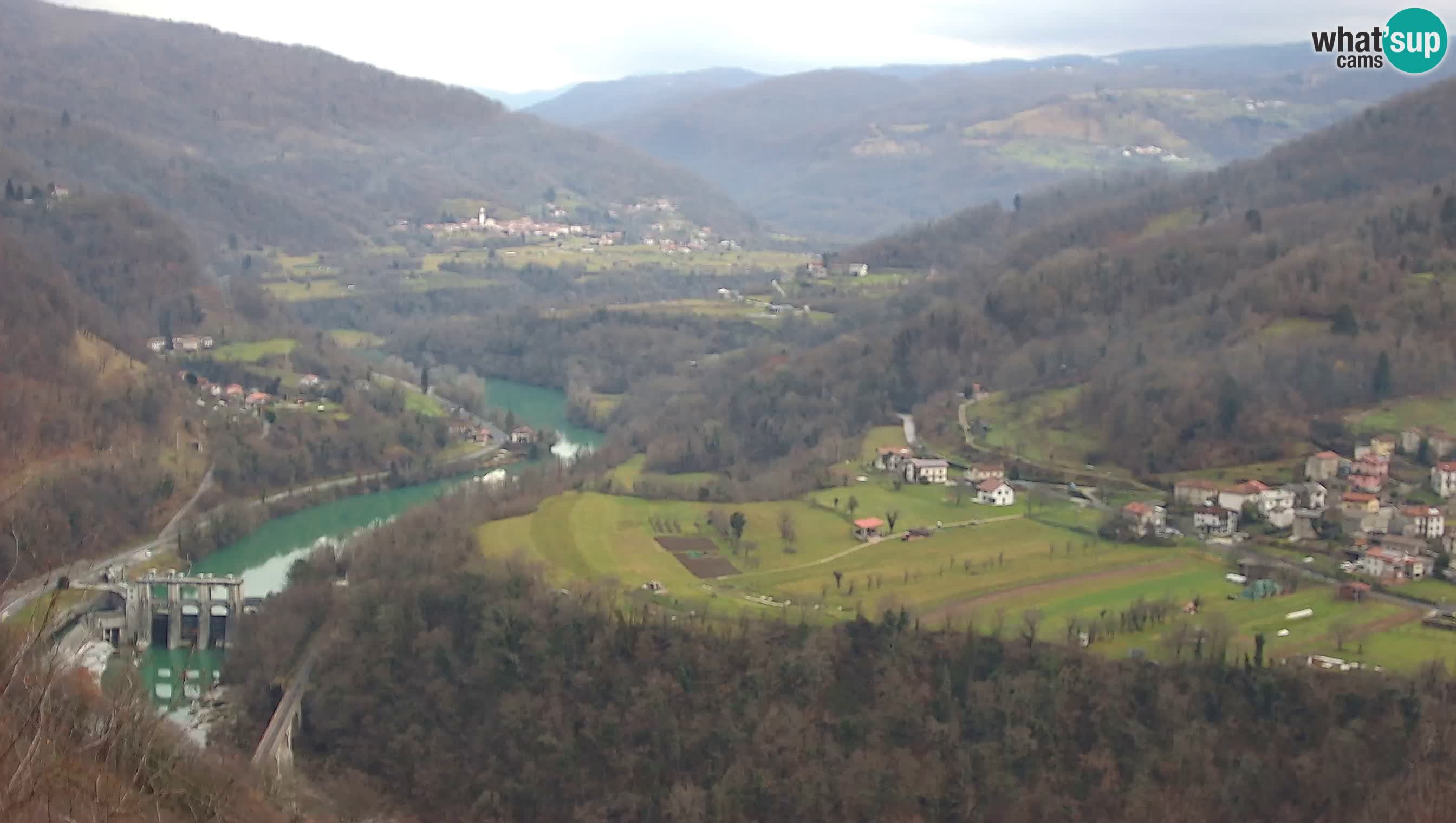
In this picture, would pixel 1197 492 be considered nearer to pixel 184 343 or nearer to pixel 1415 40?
pixel 1415 40

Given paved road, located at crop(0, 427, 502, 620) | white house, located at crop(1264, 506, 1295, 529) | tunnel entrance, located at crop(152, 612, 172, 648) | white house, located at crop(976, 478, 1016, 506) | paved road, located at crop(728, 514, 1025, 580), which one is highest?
white house, located at crop(1264, 506, 1295, 529)

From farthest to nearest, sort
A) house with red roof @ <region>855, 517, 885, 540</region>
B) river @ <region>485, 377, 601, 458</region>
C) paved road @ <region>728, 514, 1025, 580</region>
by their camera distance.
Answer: river @ <region>485, 377, 601, 458</region>, house with red roof @ <region>855, 517, 885, 540</region>, paved road @ <region>728, 514, 1025, 580</region>

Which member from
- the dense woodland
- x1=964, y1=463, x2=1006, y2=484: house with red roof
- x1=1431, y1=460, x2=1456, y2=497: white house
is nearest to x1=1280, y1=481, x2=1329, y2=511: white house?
x1=1431, y1=460, x2=1456, y2=497: white house

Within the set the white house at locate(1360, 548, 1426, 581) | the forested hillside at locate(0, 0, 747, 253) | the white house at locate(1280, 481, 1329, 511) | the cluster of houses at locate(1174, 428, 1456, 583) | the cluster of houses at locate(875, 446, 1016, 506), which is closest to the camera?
the white house at locate(1360, 548, 1426, 581)

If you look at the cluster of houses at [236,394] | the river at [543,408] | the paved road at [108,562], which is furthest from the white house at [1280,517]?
the cluster of houses at [236,394]

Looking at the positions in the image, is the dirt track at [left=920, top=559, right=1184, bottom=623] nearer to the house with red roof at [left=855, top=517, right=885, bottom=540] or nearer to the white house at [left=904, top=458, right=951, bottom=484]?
the house with red roof at [left=855, top=517, right=885, bottom=540]

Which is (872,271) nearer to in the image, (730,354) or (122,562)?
(730,354)

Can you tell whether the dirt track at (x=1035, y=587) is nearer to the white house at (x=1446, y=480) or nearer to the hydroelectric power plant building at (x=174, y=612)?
the white house at (x=1446, y=480)
